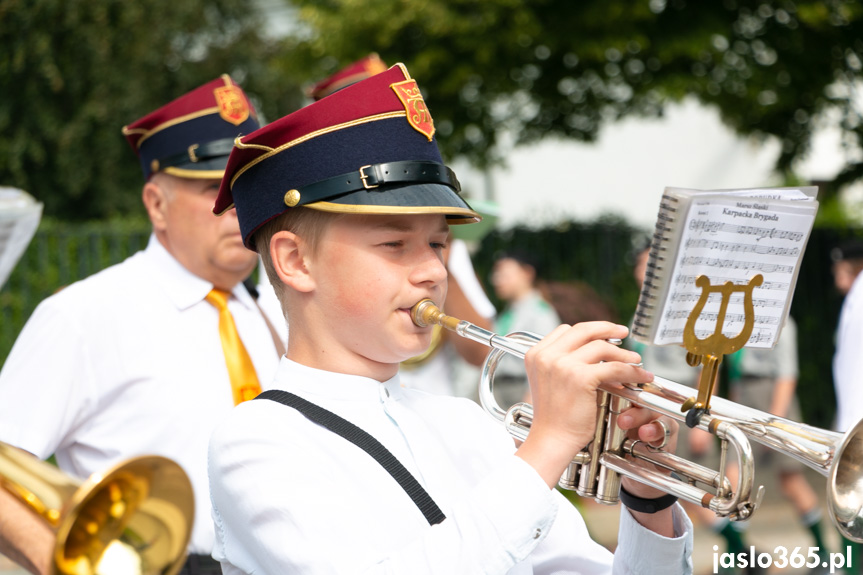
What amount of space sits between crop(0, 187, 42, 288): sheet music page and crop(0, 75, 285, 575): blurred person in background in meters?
0.19

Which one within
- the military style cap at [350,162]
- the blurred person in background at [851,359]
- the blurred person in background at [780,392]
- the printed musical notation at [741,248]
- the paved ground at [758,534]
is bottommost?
the paved ground at [758,534]

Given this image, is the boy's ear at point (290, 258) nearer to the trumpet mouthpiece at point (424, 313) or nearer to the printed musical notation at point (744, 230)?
the trumpet mouthpiece at point (424, 313)

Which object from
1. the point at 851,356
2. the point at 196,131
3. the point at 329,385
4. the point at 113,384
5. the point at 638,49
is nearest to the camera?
the point at 329,385

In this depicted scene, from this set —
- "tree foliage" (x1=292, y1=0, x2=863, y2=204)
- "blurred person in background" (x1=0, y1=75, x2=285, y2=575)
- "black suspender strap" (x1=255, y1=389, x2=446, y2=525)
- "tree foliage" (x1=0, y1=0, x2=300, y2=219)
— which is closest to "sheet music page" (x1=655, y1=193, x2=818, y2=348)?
"black suspender strap" (x1=255, y1=389, x2=446, y2=525)

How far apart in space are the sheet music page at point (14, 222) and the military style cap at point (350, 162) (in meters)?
1.00

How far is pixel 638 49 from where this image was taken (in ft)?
37.4

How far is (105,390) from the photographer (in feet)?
9.47

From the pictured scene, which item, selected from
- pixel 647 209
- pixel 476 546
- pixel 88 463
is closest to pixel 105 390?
pixel 88 463

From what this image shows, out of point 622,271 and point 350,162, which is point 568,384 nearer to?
point 350,162

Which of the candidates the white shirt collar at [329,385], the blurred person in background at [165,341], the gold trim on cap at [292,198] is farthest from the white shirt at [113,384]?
the gold trim on cap at [292,198]

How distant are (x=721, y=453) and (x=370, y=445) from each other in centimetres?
65

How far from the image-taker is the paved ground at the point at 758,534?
6.92 metres

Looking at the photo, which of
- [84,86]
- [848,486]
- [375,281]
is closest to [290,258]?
[375,281]

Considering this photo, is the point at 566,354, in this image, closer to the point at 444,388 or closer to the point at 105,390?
the point at 105,390
